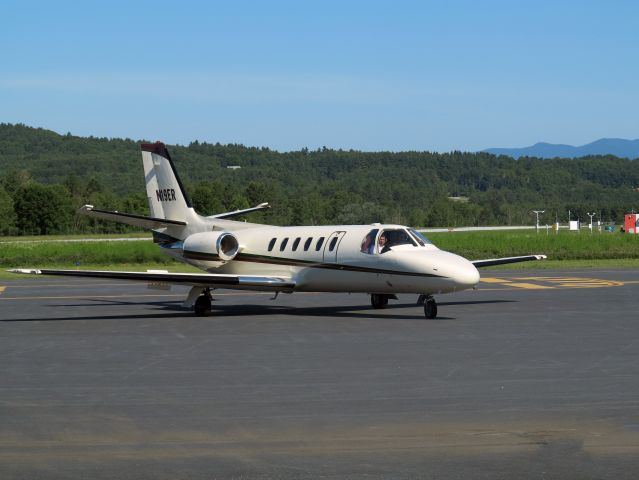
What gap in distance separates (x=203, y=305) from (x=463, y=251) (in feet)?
112

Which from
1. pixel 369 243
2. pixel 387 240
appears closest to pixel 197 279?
pixel 369 243

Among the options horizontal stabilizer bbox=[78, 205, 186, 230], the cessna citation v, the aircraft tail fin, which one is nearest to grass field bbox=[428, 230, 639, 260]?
the aircraft tail fin

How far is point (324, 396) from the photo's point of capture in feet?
39.8

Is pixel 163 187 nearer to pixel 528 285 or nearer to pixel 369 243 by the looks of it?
pixel 369 243

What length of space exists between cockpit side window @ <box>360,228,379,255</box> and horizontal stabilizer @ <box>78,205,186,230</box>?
5.97 metres

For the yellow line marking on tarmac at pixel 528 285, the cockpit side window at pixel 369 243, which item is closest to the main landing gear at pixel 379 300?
the cockpit side window at pixel 369 243

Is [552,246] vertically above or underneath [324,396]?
above

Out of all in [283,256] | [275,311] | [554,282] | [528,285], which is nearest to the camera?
[275,311]

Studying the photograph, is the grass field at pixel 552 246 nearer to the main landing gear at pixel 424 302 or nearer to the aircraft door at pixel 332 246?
the main landing gear at pixel 424 302

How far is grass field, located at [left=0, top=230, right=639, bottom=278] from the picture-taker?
54.5 meters

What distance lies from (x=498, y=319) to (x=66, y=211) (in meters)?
109

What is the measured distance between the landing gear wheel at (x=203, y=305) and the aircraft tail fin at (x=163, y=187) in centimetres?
437

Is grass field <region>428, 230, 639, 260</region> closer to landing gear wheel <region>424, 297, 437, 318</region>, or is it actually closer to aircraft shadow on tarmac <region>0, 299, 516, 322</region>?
aircraft shadow on tarmac <region>0, 299, 516, 322</region>

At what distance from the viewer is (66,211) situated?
410 ft
